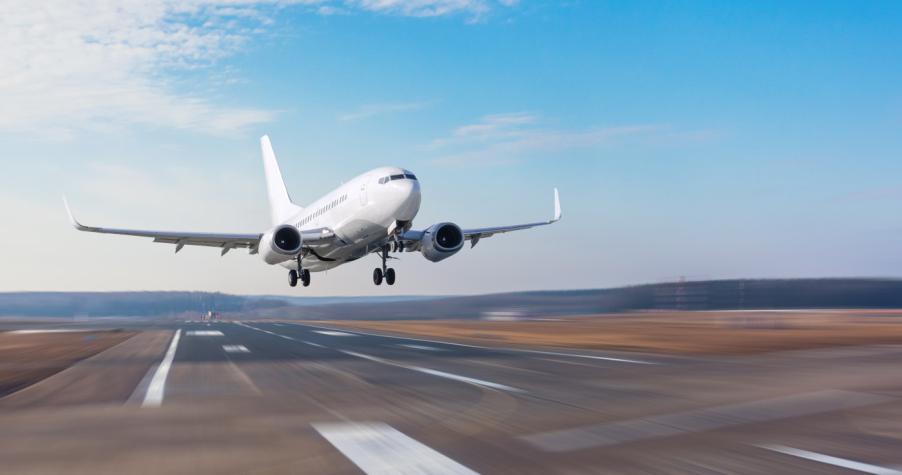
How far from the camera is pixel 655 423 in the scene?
8867 millimetres

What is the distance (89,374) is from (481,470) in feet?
47.7

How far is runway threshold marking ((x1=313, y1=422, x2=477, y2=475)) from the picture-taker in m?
6.36

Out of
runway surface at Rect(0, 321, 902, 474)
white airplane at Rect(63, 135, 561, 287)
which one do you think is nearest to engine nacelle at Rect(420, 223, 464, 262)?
white airplane at Rect(63, 135, 561, 287)

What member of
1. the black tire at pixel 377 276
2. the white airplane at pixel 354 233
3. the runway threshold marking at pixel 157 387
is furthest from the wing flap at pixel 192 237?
the runway threshold marking at pixel 157 387

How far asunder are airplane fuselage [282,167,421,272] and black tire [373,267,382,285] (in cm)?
214

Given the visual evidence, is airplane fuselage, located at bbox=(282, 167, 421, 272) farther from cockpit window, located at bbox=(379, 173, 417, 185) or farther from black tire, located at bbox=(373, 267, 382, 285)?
black tire, located at bbox=(373, 267, 382, 285)

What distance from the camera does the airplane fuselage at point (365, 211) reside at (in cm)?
3112

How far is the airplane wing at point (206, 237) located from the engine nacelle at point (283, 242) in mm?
1016

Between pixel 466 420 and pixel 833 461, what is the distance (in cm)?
413

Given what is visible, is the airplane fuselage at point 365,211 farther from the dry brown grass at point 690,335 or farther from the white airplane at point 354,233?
the dry brown grass at point 690,335

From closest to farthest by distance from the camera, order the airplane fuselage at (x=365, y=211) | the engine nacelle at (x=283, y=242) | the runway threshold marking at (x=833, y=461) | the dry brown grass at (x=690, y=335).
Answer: the runway threshold marking at (x=833, y=461)
the dry brown grass at (x=690, y=335)
the airplane fuselage at (x=365, y=211)
the engine nacelle at (x=283, y=242)

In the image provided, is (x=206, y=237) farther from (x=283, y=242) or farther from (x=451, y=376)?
(x=451, y=376)

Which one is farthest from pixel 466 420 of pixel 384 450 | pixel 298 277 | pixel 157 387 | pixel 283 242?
pixel 298 277

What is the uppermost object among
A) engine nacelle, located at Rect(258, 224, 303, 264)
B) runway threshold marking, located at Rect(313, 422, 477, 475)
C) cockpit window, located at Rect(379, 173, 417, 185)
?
cockpit window, located at Rect(379, 173, 417, 185)
